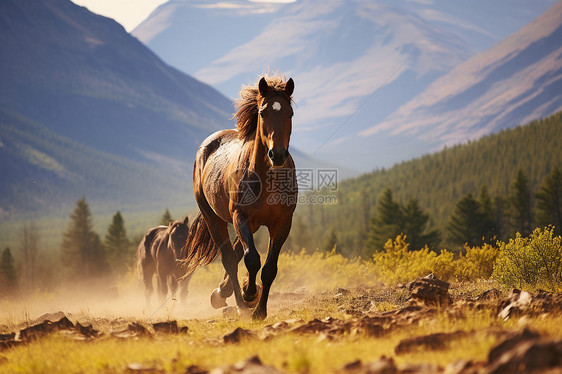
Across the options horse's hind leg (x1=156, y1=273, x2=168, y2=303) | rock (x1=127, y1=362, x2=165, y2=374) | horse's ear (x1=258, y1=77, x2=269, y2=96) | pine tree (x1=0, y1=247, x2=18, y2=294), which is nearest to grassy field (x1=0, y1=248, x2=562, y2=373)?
rock (x1=127, y1=362, x2=165, y2=374)

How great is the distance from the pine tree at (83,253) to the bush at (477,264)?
164ft

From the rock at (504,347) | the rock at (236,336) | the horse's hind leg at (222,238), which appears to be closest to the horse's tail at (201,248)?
the horse's hind leg at (222,238)

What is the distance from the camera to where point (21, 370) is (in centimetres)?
607

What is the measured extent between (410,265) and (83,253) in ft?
170

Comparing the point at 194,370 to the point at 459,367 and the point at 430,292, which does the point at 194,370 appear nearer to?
the point at 459,367

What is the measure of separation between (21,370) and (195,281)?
18.0 meters

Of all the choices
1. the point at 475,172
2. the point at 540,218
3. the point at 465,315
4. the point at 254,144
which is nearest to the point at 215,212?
the point at 254,144

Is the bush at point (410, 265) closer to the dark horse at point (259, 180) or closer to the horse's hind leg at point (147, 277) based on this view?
the dark horse at point (259, 180)

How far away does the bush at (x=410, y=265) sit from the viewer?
621 inches

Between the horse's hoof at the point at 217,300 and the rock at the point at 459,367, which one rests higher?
the horse's hoof at the point at 217,300

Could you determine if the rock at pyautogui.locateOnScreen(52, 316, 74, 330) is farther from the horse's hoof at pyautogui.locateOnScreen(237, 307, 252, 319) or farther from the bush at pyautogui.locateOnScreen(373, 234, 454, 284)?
the bush at pyautogui.locateOnScreen(373, 234, 454, 284)

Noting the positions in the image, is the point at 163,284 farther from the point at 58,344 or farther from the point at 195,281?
the point at 58,344

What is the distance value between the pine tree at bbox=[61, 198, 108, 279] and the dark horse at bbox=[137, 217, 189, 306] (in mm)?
41984

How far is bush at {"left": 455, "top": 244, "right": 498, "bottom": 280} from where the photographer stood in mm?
15508
